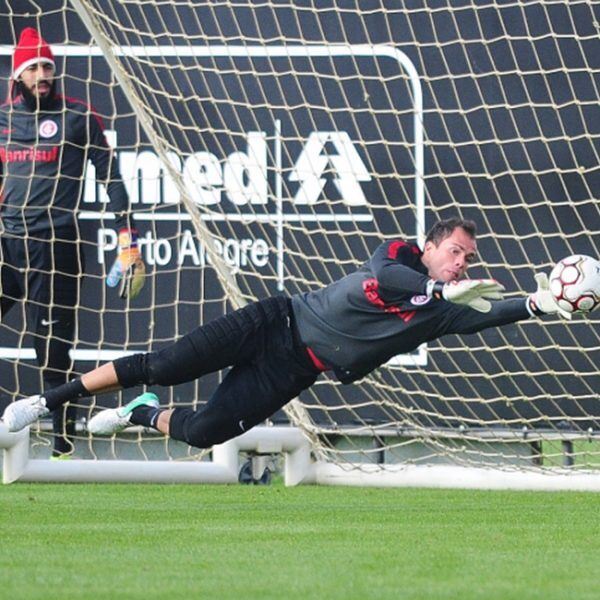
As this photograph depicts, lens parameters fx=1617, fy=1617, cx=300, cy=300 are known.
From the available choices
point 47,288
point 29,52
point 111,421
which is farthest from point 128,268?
point 111,421

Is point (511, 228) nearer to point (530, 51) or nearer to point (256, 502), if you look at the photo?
point (530, 51)

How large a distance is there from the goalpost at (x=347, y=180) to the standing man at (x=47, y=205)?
0.23 metres

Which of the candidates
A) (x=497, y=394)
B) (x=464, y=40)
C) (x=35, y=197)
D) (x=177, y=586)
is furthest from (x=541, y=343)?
Result: (x=177, y=586)

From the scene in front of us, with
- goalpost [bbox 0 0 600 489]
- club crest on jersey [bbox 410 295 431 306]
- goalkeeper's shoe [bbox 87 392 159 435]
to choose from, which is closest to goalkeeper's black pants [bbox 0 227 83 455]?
goalpost [bbox 0 0 600 489]

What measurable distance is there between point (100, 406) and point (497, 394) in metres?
2.44

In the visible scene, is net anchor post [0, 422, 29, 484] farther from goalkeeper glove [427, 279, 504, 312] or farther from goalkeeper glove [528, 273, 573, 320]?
goalkeeper glove [528, 273, 573, 320]

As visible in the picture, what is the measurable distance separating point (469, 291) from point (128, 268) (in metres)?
3.08

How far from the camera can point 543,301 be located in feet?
22.0

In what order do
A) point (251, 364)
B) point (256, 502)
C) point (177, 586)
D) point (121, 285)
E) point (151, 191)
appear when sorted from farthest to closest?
point (151, 191) → point (121, 285) → point (256, 502) → point (251, 364) → point (177, 586)

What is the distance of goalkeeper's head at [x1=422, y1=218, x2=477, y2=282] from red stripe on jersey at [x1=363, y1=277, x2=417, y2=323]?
21cm

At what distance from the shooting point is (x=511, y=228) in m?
9.63

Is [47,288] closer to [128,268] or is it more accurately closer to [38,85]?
[128,268]

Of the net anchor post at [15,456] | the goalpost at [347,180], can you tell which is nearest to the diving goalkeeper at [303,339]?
the net anchor post at [15,456]

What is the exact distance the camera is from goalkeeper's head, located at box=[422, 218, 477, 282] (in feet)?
23.5
